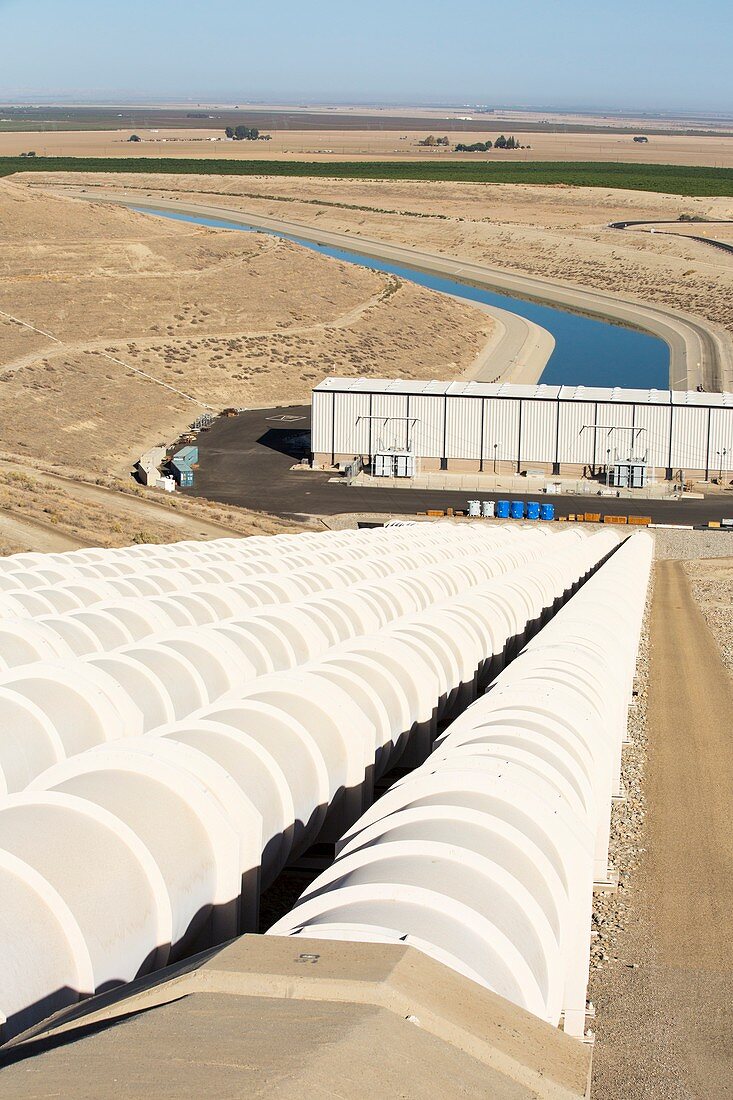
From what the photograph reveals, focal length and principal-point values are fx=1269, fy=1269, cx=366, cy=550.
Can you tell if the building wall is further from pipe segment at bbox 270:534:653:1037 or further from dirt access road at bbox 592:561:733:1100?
pipe segment at bbox 270:534:653:1037

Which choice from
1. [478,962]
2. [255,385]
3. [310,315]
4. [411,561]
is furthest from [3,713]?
[310,315]

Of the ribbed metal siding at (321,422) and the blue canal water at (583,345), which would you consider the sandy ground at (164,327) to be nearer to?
the blue canal water at (583,345)

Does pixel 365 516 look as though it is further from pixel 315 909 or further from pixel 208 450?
pixel 315 909

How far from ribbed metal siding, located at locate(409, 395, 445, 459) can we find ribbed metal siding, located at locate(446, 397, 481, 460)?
454 mm

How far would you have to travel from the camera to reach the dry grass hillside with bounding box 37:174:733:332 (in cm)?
13625

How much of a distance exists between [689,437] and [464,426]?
12.1 metres

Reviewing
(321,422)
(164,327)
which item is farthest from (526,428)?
(164,327)

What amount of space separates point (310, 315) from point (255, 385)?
785 inches

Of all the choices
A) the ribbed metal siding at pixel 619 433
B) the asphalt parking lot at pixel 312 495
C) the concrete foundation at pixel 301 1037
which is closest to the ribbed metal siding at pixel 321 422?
the asphalt parking lot at pixel 312 495

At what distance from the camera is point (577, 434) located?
6894 cm

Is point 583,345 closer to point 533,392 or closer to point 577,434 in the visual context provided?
point 533,392

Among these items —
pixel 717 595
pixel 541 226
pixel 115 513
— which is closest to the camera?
pixel 717 595

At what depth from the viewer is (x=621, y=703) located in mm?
18750

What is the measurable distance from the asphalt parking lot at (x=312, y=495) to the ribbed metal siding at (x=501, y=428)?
4.95m
